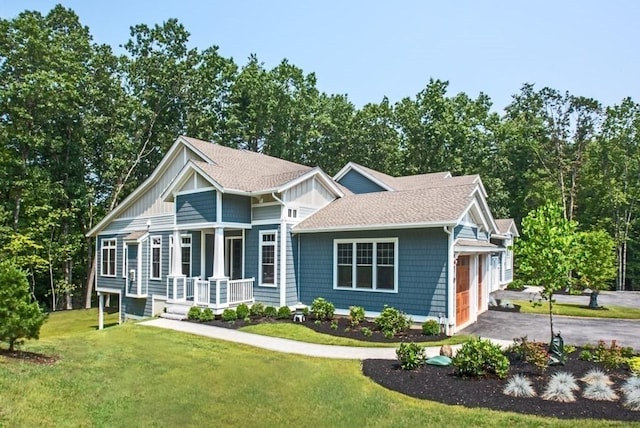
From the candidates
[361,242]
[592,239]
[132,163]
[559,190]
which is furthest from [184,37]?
[559,190]

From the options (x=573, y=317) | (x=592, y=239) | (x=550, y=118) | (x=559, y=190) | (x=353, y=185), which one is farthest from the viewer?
(x=550, y=118)

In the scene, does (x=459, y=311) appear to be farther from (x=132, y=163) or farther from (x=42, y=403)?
(x=132, y=163)

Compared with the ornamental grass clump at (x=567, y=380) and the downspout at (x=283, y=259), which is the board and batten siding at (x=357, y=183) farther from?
the ornamental grass clump at (x=567, y=380)

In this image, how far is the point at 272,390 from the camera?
802 centimetres

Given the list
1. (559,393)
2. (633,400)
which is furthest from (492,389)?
(633,400)

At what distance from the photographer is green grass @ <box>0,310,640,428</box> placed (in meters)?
6.39

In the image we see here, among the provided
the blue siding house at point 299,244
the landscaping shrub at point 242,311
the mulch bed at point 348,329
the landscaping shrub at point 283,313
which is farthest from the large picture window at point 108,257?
the landscaping shrub at point 283,313

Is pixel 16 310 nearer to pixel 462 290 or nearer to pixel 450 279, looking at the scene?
pixel 450 279

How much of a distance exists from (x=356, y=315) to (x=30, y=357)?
8.68m

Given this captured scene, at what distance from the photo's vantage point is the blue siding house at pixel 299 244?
46.0 ft

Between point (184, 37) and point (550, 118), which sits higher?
point (184, 37)

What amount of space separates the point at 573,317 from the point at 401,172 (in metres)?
22.4

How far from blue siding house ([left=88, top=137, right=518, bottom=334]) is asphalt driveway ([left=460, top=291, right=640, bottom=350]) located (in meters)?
0.74

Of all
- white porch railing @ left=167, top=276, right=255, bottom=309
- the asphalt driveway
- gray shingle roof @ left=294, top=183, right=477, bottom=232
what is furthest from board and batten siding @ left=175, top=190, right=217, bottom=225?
the asphalt driveway
